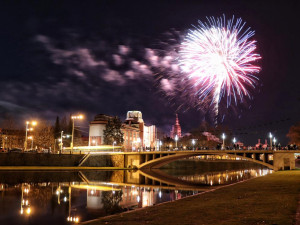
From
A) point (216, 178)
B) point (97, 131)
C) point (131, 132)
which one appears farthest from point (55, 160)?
point (131, 132)

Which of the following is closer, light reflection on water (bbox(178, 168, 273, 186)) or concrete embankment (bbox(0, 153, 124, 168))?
light reflection on water (bbox(178, 168, 273, 186))

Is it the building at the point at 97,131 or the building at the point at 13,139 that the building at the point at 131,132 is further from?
the building at the point at 13,139

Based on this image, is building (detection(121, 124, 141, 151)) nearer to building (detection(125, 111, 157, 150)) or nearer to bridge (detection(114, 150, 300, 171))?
building (detection(125, 111, 157, 150))

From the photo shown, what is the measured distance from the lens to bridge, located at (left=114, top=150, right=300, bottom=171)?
60.3 metres

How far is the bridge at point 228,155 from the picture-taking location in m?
60.3

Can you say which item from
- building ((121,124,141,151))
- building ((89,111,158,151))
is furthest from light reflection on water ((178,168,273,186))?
building ((121,124,141,151))

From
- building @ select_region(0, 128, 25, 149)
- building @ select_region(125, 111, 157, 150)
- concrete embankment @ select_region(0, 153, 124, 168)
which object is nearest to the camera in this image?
concrete embankment @ select_region(0, 153, 124, 168)

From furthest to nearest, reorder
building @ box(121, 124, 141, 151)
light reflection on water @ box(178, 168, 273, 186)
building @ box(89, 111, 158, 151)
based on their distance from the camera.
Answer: building @ box(121, 124, 141, 151) → building @ box(89, 111, 158, 151) → light reflection on water @ box(178, 168, 273, 186)

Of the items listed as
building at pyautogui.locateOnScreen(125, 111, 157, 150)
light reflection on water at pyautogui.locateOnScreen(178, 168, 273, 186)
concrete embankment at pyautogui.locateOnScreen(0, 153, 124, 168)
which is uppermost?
building at pyautogui.locateOnScreen(125, 111, 157, 150)

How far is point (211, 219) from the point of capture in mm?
11633

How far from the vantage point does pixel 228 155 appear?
73.8 meters

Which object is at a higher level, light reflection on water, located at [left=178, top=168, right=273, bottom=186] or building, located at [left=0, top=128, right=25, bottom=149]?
building, located at [left=0, top=128, right=25, bottom=149]

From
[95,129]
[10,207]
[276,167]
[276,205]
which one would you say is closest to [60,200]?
[10,207]

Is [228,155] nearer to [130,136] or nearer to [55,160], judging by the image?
[55,160]
